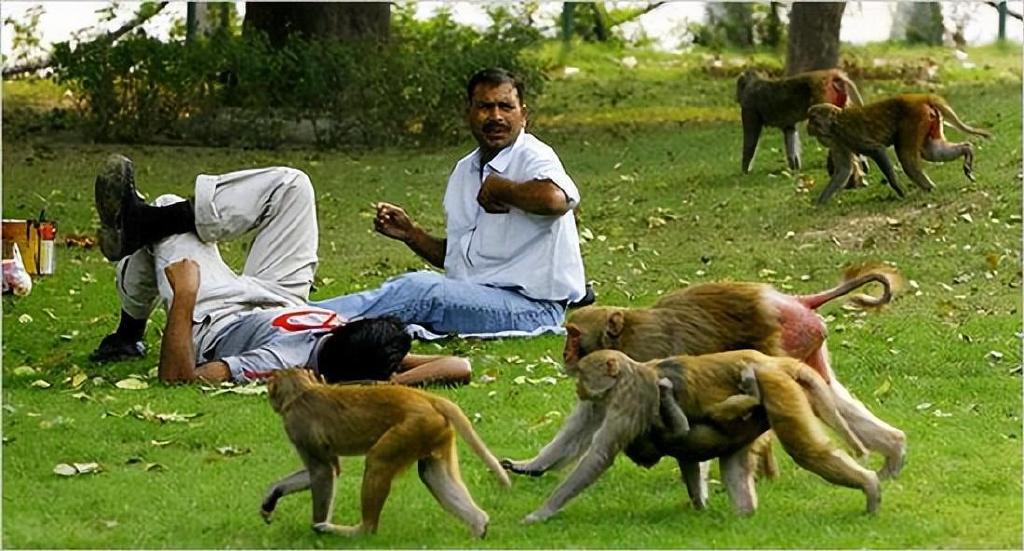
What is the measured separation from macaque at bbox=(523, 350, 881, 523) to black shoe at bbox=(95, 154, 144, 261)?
11.2 feet

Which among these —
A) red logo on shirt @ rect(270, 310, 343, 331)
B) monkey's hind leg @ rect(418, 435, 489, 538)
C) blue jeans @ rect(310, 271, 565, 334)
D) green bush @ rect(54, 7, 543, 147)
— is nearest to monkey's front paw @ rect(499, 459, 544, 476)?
monkey's hind leg @ rect(418, 435, 489, 538)

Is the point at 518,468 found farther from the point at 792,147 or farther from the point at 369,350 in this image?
the point at 792,147

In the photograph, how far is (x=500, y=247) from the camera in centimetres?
971

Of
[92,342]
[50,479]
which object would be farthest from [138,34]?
[50,479]

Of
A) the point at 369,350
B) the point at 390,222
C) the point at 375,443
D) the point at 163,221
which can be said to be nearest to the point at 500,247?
the point at 390,222

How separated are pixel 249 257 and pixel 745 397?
3.74m

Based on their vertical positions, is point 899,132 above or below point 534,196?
below

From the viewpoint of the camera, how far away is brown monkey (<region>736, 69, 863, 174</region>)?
55.7ft

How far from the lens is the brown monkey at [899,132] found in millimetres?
14820

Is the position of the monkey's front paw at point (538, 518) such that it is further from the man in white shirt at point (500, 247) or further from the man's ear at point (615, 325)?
the man in white shirt at point (500, 247)

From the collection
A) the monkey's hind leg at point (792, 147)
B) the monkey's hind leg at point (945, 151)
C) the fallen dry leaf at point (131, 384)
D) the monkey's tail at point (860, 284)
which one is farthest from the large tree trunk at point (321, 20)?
the monkey's tail at point (860, 284)

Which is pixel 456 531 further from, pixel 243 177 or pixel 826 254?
pixel 826 254

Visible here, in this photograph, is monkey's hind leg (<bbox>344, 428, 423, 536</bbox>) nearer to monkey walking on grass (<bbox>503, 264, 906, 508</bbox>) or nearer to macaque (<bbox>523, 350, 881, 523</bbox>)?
macaque (<bbox>523, 350, 881, 523</bbox>)

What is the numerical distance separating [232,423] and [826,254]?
6711 mm
